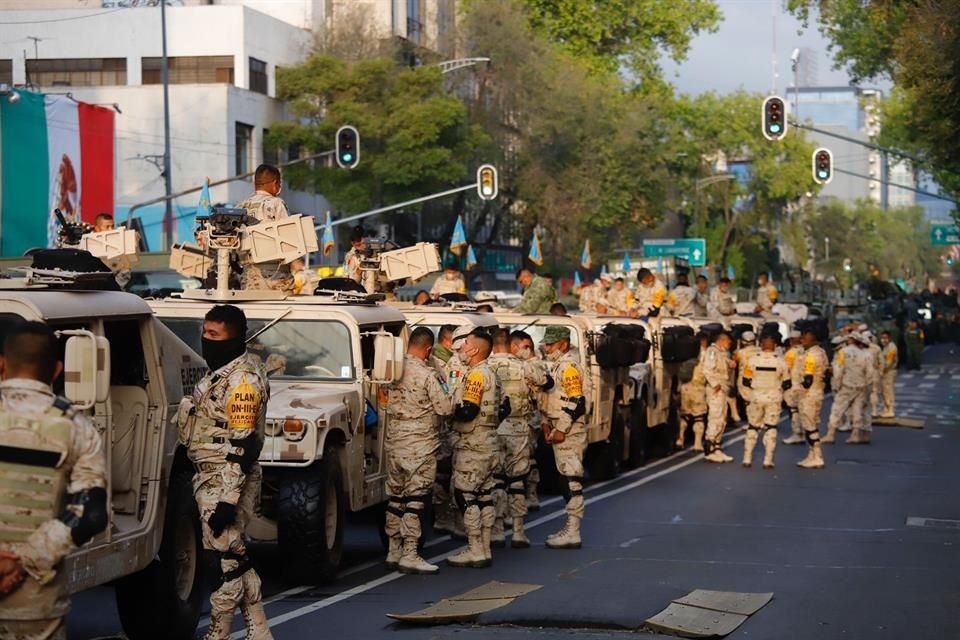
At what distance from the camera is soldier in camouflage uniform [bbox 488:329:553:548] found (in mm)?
15172

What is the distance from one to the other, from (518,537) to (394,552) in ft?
6.07

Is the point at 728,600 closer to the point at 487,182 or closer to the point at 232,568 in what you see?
the point at 232,568

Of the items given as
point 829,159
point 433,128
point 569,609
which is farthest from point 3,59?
point 569,609

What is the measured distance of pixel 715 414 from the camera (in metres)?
24.8

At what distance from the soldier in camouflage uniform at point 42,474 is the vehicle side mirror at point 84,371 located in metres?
1.29

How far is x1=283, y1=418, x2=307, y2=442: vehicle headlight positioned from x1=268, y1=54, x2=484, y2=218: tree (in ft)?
140

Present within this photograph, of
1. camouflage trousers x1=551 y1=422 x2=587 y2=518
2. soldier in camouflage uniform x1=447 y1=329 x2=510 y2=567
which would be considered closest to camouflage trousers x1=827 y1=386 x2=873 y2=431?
camouflage trousers x1=551 y1=422 x2=587 y2=518

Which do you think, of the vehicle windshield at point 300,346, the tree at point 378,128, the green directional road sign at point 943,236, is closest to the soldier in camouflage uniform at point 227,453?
the vehicle windshield at point 300,346

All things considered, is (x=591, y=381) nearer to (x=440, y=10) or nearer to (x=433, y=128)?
(x=433, y=128)

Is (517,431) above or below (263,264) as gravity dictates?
below

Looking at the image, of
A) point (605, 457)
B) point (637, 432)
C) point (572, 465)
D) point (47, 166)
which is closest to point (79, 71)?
point (47, 166)

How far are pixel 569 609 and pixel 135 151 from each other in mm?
44621

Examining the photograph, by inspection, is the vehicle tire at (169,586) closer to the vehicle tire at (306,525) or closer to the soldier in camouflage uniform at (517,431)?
the vehicle tire at (306,525)

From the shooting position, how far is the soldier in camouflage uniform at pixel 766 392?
23.8 meters
